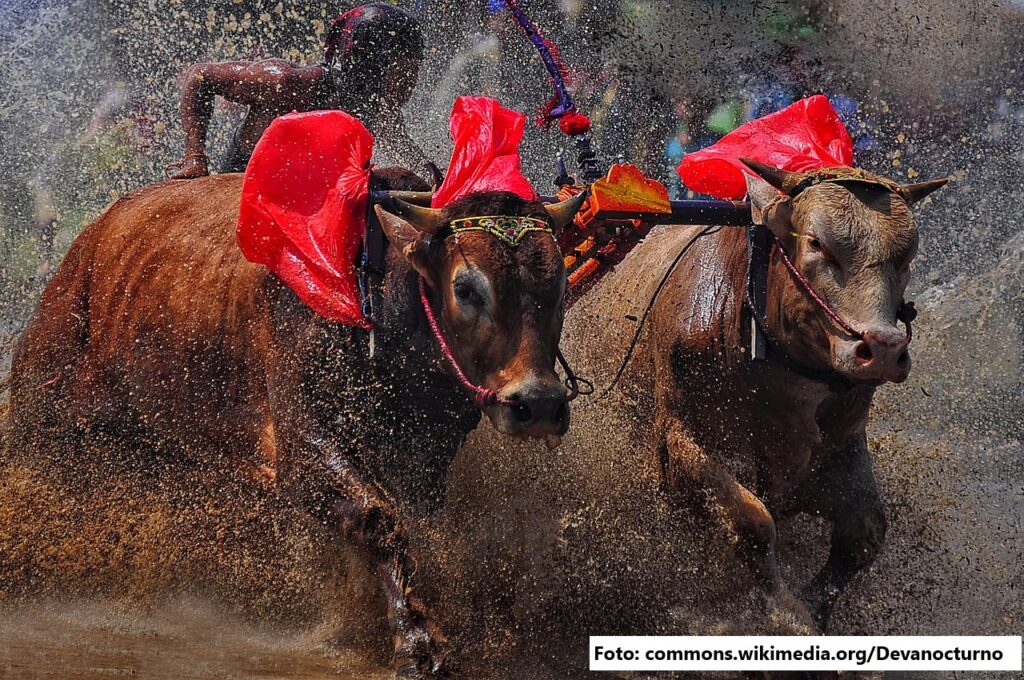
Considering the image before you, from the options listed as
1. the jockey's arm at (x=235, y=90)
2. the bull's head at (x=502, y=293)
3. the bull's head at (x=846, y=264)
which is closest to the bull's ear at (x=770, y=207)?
the bull's head at (x=846, y=264)

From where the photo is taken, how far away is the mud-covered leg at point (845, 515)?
18.1 feet

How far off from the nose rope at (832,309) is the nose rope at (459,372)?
1.24m

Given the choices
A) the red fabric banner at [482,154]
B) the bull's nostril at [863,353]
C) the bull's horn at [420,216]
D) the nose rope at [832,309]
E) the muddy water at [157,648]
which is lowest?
the muddy water at [157,648]

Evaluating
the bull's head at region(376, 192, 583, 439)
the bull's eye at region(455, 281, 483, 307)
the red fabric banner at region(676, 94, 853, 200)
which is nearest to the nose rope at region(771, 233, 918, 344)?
the red fabric banner at region(676, 94, 853, 200)

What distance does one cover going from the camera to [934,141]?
882 centimetres

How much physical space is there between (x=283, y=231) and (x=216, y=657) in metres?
1.73

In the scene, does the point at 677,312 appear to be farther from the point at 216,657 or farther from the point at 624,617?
the point at 216,657

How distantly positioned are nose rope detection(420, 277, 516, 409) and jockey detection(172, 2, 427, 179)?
2164mm

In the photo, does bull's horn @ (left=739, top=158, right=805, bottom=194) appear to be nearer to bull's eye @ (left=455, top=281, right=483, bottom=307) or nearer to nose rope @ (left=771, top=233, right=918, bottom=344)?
nose rope @ (left=771, top=233, right=918, bottom=344)

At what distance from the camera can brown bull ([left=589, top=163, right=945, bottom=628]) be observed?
15.4 feet

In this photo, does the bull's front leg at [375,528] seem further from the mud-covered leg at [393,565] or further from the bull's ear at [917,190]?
the bull's ear at [917,190]

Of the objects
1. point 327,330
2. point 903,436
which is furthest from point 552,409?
point 903,436

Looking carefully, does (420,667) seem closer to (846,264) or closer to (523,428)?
(523,428)

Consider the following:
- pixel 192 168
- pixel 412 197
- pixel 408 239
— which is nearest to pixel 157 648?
pixel 408 239
